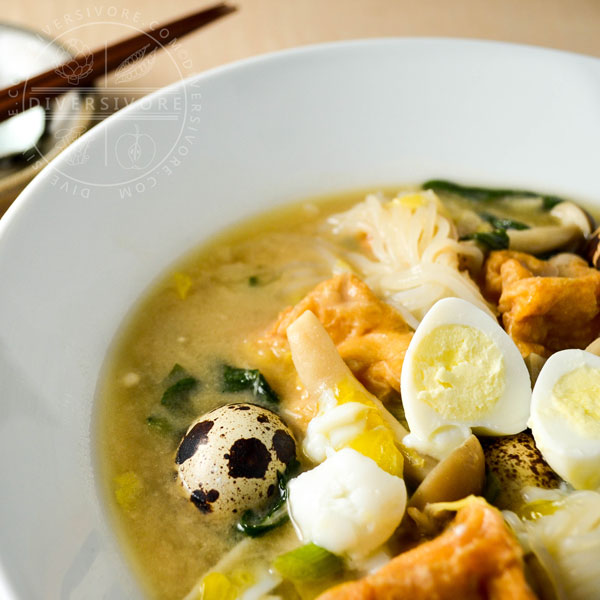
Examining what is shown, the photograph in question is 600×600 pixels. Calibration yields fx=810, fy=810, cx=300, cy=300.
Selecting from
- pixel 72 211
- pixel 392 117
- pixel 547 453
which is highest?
pixel 72 211

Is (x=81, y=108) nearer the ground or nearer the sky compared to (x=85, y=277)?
nearer the sky

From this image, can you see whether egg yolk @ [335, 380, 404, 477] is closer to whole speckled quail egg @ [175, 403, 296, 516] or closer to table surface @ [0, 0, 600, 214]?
whole speckled quail egg @ [175, 403, 296, 516]

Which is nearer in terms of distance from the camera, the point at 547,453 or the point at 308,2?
the point at 547,453

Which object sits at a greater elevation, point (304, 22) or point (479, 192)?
point (304, 22)

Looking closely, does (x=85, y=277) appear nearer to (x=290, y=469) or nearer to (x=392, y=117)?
(x=290, y=469)

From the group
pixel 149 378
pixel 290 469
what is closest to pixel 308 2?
pixel 149 378

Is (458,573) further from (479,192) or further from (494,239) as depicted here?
(479,192)

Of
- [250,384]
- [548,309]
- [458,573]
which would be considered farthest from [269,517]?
[548,309]

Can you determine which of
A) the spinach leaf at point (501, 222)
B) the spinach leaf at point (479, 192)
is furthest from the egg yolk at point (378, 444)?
the spinach leaf at point (479, 192)
